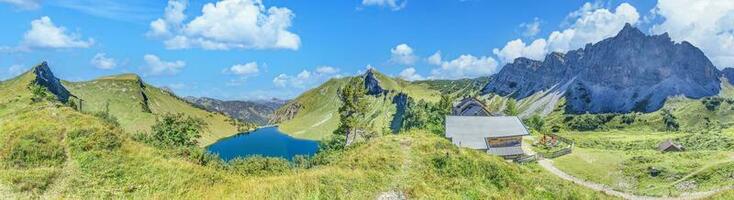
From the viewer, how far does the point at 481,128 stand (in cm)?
8388

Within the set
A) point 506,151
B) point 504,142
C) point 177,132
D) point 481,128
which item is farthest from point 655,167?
point 177,132

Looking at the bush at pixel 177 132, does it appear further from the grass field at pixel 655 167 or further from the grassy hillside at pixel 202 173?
the grass field at pixel 655 167

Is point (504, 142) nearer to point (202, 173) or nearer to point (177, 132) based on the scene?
point (177, 132)

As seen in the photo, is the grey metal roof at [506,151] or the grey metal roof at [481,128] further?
the grey metal roof at [481,128]

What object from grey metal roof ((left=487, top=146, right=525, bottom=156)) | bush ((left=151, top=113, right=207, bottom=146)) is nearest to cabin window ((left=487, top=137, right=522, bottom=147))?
grey metal roof ((left=487, top=146, right=525, bottom=156))

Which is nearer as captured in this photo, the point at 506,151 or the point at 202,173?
the point at 202,173

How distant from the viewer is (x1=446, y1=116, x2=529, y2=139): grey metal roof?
81.5 meters

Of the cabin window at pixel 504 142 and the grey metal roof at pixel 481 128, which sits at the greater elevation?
the grey metal roof at pixel 481 128

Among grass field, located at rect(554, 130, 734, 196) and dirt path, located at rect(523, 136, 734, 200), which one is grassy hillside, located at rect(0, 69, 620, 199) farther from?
grass field, located at rect(554, 130, 734, 196)

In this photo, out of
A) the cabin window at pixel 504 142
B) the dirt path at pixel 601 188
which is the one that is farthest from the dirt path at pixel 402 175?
the cabin window at pixel 504 142

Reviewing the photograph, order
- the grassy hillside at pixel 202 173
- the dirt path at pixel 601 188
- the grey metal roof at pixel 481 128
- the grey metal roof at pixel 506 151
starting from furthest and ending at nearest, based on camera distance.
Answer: the grey metal roof at pixel 481 128 < the grey metal roof at pixel 506 151 < the dirt path at pixel 601 188 < the grassy hillside at pixel 202 173

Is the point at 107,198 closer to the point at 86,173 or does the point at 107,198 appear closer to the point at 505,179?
the point at 86,173

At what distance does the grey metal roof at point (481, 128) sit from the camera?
81.5 metres

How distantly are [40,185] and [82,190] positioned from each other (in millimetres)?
1705
